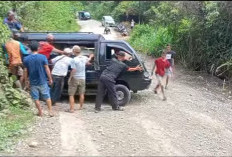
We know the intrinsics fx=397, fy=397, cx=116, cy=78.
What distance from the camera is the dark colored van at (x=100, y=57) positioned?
10.3 metres

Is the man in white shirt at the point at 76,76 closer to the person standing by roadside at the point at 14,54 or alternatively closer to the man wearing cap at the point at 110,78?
the man wearing cap at the point at 110,78

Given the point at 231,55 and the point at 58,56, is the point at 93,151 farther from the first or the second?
the point at 231,55

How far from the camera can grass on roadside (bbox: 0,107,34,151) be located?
6.94m

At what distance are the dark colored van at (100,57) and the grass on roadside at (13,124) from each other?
77.4 inches

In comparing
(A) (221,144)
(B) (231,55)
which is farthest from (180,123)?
(B) (231,55)

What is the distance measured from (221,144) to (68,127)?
10.3ft

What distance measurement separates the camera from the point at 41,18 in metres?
19.4

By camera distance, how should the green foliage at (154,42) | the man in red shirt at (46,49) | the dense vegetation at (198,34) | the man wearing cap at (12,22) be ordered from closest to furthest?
the man in red shirt at (46,49) → the man wearing cap at (12,22) → the dense vegetation at (198,34) → the green foliage at (154,42)

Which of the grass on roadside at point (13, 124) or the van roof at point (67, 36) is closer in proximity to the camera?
the grass on roadside at point (13, 124)

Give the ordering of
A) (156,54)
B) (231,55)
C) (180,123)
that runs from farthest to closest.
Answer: (156,54)
(231,55)
(180,123)

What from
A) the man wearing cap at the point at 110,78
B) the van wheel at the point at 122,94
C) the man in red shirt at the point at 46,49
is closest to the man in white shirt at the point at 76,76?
the man wearing cap at the point at 110,78

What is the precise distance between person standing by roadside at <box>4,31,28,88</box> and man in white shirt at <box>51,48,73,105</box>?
828 millimetres

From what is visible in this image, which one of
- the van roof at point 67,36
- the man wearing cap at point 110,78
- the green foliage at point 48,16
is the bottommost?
the man wearing cap at point 110,78

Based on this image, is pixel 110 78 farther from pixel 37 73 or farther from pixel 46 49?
pixel 37 73
